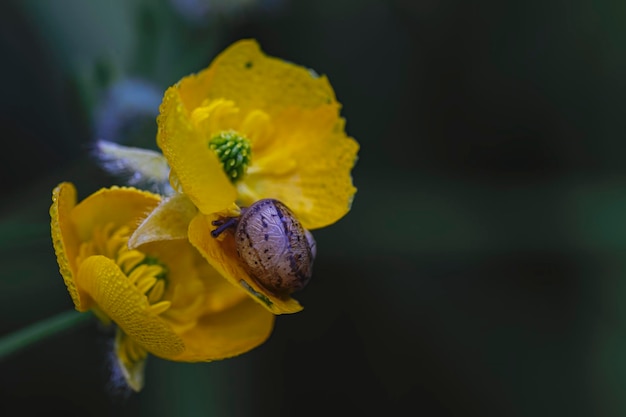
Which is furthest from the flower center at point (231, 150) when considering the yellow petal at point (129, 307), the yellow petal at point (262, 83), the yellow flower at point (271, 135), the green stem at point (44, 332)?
the green stem at point (44, 332)

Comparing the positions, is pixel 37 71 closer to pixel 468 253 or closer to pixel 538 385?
pixel 468 253

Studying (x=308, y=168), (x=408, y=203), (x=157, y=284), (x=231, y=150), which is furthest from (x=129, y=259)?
(x=408, y=203)

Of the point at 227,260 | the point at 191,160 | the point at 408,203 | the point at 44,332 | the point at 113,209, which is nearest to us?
the point at 191,160

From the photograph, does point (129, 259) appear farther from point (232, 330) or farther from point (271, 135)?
point (271, 135)

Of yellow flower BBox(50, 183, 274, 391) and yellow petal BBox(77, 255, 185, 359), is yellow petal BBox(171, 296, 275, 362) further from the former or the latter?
→ yellow petal BBox(77, 255, 185, 359)

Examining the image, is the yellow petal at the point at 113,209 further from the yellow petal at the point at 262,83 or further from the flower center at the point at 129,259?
the yellow petal at the point at 262,83
